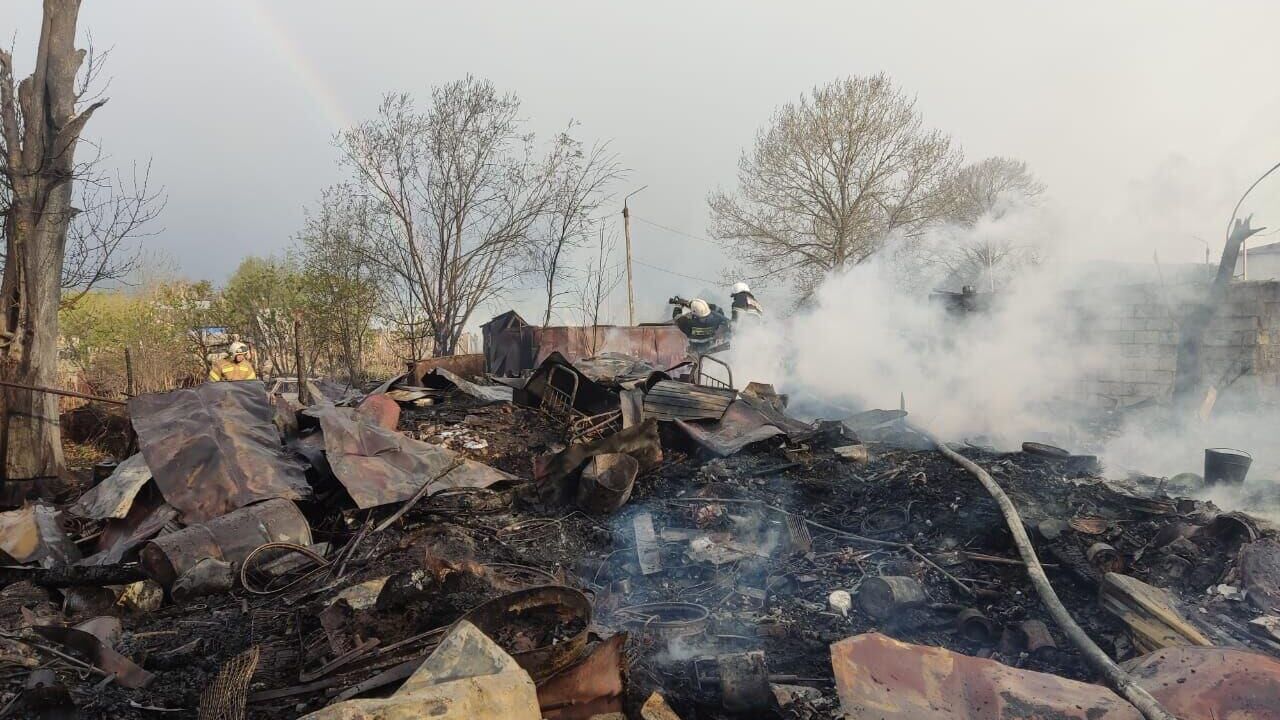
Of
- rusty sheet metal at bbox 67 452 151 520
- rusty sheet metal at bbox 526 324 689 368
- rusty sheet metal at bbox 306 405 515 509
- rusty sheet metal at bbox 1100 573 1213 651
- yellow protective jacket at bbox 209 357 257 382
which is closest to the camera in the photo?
rusty sheet metal at bbox 1100 573 1213 651

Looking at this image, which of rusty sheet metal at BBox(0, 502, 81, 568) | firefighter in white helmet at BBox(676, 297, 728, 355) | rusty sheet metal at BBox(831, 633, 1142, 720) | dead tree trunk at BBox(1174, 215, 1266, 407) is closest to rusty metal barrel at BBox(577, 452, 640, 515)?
rusty sheet metal at BBox(831, 633, 1142, 720)

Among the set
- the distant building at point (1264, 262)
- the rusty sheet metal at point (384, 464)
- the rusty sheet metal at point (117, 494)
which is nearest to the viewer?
the rusty sheet metal at point (117, 494)

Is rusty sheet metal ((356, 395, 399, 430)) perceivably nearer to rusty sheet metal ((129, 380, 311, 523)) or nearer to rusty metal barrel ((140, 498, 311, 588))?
rusty sheet metal ((129, 380, 311, 523))

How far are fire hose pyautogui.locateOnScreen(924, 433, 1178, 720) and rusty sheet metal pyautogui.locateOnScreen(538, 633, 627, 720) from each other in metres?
2.34

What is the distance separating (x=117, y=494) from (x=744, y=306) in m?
11.9

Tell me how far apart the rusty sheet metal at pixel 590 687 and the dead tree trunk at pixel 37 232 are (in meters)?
8.58

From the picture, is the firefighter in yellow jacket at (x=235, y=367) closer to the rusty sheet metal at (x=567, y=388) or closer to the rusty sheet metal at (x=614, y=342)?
the rusty sheet metal at (x=614, y=342)

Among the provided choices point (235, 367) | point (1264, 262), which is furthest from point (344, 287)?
point (1264, 262)

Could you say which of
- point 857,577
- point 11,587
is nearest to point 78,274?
point 11,587

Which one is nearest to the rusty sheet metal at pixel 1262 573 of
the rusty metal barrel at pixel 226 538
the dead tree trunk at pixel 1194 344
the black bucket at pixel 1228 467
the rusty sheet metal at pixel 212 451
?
the black bucket at pixel 1228 467

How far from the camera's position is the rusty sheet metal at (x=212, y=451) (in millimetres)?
5469

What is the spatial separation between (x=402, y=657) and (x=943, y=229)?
27172 millimetres

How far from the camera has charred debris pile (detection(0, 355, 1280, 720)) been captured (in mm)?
2994

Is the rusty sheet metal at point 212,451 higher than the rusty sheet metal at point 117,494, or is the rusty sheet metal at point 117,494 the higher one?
the rusty sheet metal at point 212,451
